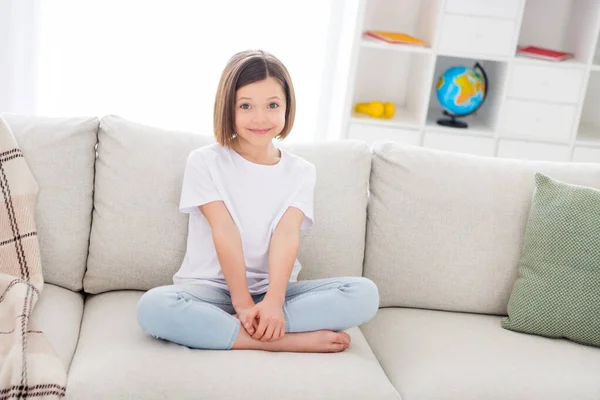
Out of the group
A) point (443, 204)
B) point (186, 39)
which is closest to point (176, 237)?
point (443, 204)

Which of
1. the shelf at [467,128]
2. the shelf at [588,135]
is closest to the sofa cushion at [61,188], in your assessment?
the shelf at [467,128]

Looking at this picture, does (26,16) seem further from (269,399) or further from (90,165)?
(269,399)

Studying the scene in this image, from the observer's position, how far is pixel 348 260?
2021 mm

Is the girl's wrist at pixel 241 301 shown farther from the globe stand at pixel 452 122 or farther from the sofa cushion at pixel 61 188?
the globe stand at pixel 452 122

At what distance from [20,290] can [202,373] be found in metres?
0.49

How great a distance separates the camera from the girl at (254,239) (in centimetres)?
171

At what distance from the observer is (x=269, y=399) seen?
1.54m

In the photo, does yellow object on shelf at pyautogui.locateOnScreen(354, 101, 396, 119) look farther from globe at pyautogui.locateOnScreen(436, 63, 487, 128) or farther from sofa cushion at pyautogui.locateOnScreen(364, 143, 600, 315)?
sofa cushion at pyautogui.locateOnScreen(364, 143, 600, 315)

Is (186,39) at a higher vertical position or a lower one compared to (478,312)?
higher

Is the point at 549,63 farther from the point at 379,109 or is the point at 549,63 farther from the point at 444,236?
the point at 444,236

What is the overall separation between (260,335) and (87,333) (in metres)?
0.39

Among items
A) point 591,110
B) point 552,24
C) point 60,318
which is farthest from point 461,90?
point 60,318

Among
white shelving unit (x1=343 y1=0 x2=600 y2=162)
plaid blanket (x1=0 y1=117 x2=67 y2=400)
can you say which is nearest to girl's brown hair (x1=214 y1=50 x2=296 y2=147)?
plaid blanket (x1=0 y1=117 x2=67 y2=400)

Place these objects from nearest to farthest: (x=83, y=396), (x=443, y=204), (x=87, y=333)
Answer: (x=83, y=396) < (x=87, y=333) < (x=443, y=204)
